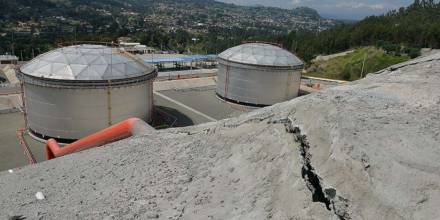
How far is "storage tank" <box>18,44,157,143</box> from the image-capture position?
21547 mm

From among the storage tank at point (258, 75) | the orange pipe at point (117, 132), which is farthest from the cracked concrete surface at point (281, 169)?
the storage tank at point (258, 75)

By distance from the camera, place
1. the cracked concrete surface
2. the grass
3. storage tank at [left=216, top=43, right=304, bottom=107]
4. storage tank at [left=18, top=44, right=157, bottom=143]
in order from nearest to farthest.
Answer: the cracked concrete surface → storage tank at [left=18, top=44, right=157, bottom=143] → storage tank at [left=216, top=43, right=304, bottom=107] → the grass

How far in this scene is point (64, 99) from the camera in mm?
21625

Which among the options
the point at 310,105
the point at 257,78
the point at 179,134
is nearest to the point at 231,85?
the point at 257,78

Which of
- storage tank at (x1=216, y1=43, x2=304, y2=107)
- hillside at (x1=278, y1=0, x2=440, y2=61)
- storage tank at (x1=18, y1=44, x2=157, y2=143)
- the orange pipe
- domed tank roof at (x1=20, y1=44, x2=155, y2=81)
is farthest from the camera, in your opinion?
hillside at (x1=278, y1=0, x2=440, y2=61)

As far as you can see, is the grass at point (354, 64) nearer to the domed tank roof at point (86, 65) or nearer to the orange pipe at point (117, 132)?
the domed tank roof at point (86, 65)

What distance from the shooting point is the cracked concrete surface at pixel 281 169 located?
3996 mm

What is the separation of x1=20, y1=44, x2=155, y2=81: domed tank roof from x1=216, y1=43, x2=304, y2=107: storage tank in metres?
10.9

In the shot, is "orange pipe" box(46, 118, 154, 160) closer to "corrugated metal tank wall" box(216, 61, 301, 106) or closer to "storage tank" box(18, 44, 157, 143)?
"storage tank" box(18, 44, 157, 143)

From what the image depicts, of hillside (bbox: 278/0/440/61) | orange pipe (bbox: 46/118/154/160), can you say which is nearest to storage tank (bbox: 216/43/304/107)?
orange pipe (bbox: 46/118/154/160)

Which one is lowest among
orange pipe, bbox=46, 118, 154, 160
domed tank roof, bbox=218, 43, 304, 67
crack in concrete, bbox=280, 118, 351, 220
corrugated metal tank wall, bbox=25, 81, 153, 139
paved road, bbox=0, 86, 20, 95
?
paved road, bbox=0, 86, 20, 95

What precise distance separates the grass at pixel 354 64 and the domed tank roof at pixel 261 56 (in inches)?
930

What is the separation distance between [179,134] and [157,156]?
108cm

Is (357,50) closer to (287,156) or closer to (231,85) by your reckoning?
(231,85)
